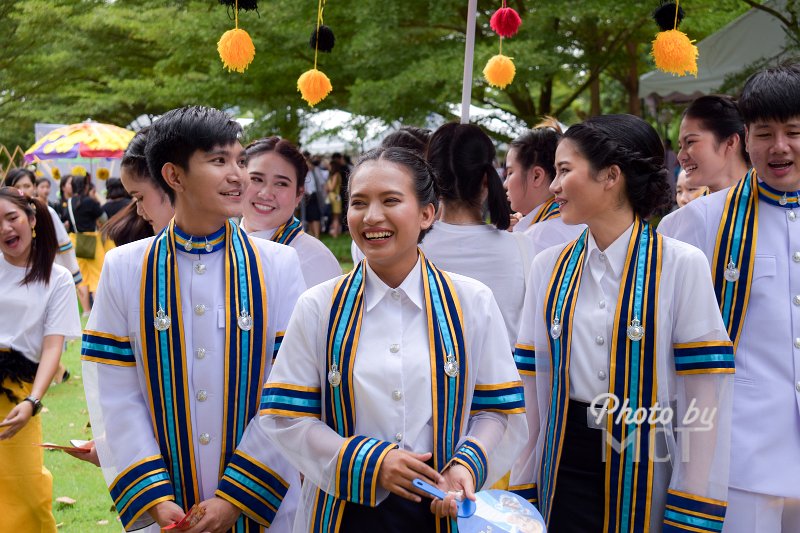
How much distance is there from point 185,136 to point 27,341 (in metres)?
1.97

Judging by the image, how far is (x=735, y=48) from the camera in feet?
33.6

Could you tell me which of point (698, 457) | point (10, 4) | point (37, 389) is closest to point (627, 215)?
point (698, 457)

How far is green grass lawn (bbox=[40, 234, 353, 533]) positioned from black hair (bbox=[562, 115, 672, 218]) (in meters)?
3.44

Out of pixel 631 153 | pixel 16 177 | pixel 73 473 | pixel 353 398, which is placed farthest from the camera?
pixel 16 177

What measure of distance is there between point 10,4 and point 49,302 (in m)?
13.9

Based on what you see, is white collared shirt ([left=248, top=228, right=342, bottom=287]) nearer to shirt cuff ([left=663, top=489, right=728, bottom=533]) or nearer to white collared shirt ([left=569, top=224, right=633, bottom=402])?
white collared shirt ([left=569, top=224, right=633, bottom=402])

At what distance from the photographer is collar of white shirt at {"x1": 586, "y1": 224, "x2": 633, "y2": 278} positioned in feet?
9.16

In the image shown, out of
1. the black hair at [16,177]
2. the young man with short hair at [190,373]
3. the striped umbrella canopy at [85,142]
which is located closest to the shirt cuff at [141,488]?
the young man with short hair at [190,373]

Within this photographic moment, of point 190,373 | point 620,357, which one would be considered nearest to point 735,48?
point 620,357

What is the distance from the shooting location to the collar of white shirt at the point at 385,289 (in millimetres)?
2494

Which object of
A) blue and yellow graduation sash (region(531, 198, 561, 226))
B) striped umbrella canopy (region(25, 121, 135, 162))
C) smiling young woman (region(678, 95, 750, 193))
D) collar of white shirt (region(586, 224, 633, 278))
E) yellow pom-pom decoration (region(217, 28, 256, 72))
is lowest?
collar of white shirt (region(586, 224, 633, 278))

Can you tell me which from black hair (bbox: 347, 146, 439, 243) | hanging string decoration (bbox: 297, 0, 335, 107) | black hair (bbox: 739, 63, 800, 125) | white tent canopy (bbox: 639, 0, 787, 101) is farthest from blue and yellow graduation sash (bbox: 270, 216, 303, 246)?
white tent canopy (bbox: 639, 0, 787, 101)

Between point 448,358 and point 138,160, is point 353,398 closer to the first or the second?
point 448,358

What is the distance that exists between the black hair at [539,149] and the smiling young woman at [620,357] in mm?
1581
